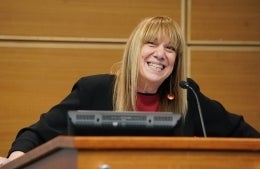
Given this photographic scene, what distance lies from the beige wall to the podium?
6.79ft

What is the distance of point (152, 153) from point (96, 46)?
7.53 feet

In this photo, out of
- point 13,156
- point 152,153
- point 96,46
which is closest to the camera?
point 152,153

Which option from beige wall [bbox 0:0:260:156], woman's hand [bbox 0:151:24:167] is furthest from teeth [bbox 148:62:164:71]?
beige wall [bbox 0:0:260:156]

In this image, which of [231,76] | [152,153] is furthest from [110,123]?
[231,76]

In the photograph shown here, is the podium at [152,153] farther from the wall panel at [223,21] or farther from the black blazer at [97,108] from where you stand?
the wall panel at [223,21]

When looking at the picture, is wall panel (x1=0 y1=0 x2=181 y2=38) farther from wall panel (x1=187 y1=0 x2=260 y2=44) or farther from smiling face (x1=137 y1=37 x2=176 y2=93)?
smiling face (x1=137 y1=37 x2=176 y2=93)

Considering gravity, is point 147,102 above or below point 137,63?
below

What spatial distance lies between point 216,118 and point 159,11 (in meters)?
1.18

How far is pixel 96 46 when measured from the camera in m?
3.66

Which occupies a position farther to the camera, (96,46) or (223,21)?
(223,21)

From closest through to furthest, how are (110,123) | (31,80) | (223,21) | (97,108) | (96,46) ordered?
(110,123), (97,108), (31,80), (96,46), (223,21)

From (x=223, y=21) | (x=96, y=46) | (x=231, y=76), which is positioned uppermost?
(x=223, y=21)

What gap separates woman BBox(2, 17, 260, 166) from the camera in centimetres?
260

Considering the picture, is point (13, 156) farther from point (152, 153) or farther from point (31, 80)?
point (31, 80)
